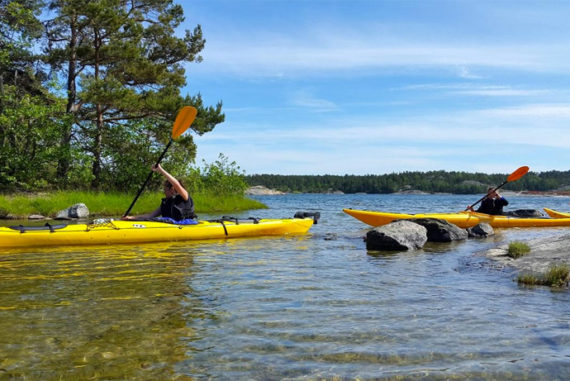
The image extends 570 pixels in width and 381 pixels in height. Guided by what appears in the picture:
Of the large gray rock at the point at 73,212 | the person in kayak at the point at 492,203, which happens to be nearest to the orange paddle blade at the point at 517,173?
the person in kayak at the point at 492,203

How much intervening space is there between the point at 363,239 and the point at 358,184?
94712mm

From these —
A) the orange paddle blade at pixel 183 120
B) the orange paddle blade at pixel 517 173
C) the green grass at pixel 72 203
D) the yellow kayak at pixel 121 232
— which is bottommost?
the yellow kayak at pixel 121 232

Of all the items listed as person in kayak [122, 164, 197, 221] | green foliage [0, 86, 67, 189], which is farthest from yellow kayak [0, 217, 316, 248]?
green foliage [0, 86, 67, 189]

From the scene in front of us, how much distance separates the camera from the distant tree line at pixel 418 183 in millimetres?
96812

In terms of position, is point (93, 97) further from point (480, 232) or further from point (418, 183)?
point (418, 183)

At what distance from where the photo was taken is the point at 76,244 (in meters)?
8.94

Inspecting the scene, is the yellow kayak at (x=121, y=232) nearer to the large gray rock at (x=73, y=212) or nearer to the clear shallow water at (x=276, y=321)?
the clear shallow water at (x=276, y=321)

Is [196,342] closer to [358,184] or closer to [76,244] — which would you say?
[76,244]

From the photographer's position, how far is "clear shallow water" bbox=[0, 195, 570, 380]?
3.03 m

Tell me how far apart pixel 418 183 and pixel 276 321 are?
101224 millimetres

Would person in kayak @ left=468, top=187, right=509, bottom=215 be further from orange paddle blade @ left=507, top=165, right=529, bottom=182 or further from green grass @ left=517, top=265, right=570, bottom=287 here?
green grass @ left=517, top=265, right=570, bottom=287

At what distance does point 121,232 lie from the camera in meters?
9.21

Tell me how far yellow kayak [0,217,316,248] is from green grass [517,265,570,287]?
637cm

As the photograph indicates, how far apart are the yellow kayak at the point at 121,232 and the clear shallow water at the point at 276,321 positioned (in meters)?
1.48
